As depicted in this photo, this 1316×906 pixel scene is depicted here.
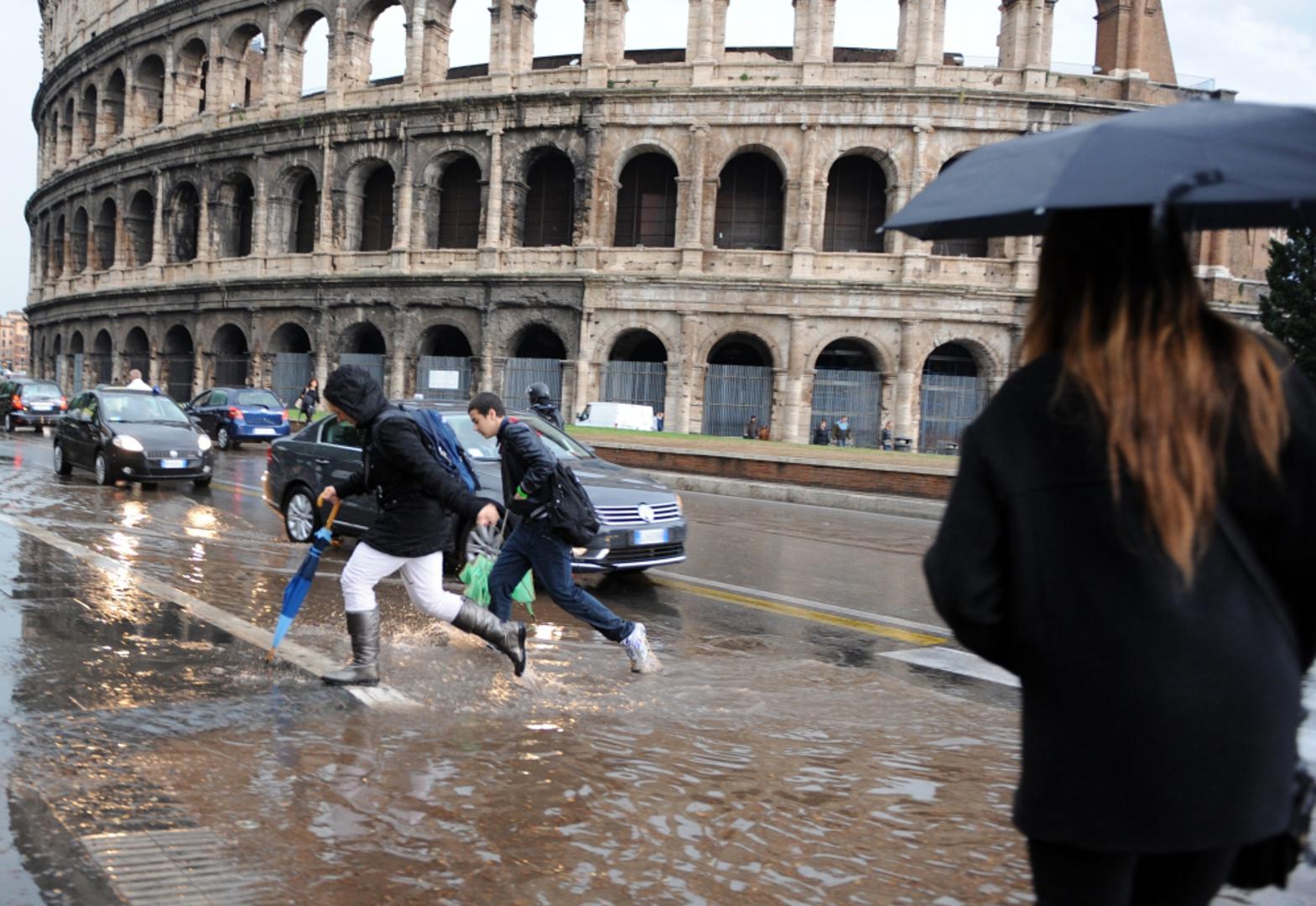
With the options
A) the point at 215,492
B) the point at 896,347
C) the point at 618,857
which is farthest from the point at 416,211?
the point at 618,857

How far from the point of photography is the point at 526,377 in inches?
1332

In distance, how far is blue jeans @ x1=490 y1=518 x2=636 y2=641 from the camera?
658 centimetres

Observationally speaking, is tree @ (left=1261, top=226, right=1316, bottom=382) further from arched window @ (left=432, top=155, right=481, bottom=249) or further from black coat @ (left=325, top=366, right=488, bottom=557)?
black coat @ (left=325, top=366, right=488, bottom=557)

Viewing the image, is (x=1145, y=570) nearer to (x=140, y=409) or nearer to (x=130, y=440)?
(x=130, y=440)

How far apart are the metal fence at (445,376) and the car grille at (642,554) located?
25.6m

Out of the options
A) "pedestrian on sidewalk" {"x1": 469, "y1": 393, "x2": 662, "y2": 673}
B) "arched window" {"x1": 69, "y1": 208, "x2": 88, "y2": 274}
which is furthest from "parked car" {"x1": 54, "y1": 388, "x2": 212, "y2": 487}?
"arched window" {"x1": 69, "y1": 208, "x2": 88, "y2": 274}

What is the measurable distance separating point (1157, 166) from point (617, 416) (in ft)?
93.4

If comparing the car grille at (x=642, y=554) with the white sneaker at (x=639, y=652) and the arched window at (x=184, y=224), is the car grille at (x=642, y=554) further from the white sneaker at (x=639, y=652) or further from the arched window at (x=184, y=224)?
the arched window at (x=184, y=224)

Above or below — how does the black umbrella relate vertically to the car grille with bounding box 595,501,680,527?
above

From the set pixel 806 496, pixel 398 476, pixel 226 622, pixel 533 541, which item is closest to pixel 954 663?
pixel 533 541

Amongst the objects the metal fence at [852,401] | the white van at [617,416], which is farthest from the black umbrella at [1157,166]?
the metal fence at [852,401]

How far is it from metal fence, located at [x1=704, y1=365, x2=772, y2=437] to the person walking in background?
204 centimetres

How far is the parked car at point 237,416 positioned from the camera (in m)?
26.1

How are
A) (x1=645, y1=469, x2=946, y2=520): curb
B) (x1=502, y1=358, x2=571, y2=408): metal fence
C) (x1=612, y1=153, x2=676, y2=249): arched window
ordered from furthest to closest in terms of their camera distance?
(x1=612, y1=153, x2=676, y2=249): arched window < (x1=502, y1=358, x2=571, y2=408): metal fence < (x1=645, y1=469, x2=946, y2=520): curb
